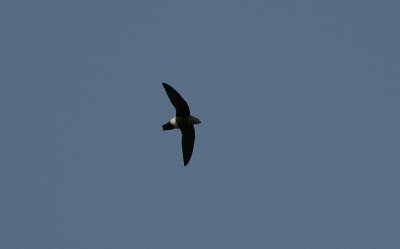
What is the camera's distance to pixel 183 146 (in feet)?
139

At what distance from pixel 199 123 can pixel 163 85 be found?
80.0 inches

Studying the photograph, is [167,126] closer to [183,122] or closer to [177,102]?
[183,122]

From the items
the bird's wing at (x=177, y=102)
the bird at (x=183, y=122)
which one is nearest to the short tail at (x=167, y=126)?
the bird at (x=183, y=122)

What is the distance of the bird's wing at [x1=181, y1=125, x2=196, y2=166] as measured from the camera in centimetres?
4184

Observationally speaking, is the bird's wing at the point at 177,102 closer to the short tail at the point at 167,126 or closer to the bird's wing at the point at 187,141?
the short tail at the point at 167,126

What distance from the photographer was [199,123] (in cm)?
4150

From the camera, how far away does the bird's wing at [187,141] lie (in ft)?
137

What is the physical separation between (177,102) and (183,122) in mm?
910

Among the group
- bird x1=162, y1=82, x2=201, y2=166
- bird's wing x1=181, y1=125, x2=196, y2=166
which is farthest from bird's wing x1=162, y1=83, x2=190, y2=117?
bird's wing x1=181, y1=125, x2=196, y2=166

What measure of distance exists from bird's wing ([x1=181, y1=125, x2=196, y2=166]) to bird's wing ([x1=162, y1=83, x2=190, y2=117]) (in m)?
0.70

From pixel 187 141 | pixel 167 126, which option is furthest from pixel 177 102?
pixel 187 141

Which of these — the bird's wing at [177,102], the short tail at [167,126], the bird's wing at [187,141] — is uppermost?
the bird's wing at [177,102]

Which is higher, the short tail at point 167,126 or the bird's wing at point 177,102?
the bird's wing at point 177,102

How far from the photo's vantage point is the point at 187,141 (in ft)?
139
